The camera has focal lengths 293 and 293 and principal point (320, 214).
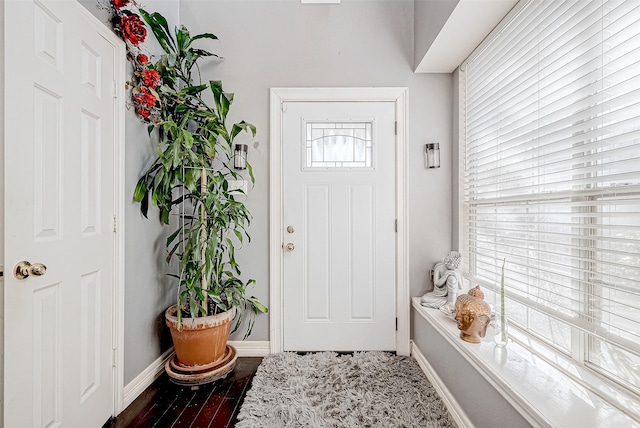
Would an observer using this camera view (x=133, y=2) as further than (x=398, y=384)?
No

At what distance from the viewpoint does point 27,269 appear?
3.67 ft

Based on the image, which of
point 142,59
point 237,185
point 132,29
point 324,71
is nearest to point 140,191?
point 237,185

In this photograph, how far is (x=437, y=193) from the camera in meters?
2.32

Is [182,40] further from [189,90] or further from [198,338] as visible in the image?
[198,338]

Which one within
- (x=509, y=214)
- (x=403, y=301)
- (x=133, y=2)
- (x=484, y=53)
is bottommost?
(x=403, y=301)

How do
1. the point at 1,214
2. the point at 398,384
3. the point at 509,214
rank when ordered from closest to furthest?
1. the point at 1,214
2. the point at 509,214
3. the point at 398,384

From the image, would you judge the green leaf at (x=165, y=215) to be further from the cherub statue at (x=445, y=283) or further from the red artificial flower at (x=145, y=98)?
the cherub statue at (x=445, y=283)

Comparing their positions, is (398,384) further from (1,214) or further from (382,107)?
(1,214)

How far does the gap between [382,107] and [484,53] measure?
735mm

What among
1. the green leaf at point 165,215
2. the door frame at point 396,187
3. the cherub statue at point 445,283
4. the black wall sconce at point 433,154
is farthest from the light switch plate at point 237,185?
the cherub statue at point 445,283

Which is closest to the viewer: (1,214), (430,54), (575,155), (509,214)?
(1,214)

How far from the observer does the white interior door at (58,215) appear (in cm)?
109

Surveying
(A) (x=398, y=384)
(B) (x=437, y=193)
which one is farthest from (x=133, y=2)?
(A) (x=398, y=384)

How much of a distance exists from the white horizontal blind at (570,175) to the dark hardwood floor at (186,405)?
1.71 metres
